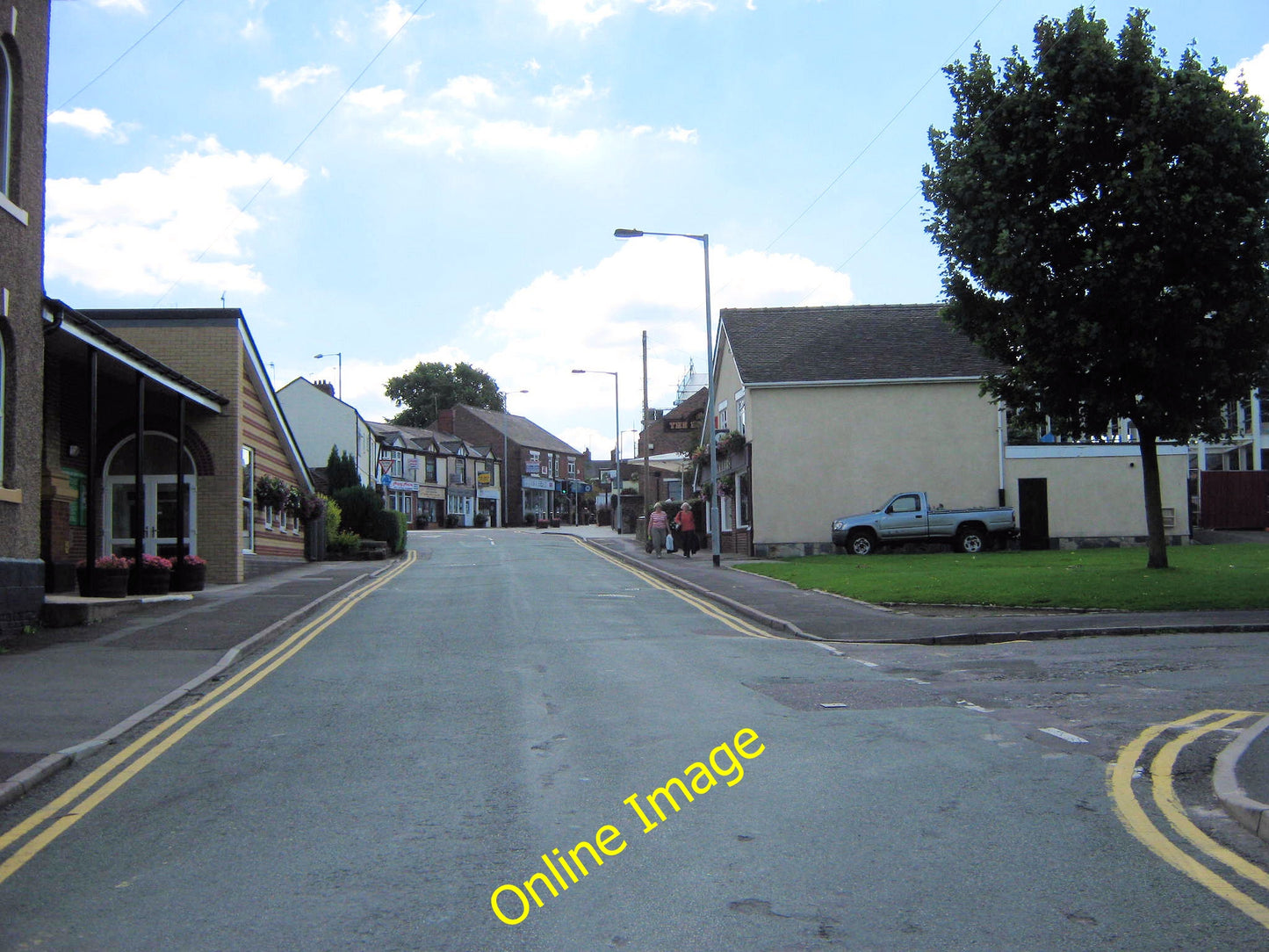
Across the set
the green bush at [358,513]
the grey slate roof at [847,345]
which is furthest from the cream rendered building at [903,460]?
the green bush at [358,513]

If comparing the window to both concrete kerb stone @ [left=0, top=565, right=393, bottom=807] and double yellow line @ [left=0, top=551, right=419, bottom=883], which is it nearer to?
concrete kerb stone @ [left=0, top=565, right=393, bottom=807]

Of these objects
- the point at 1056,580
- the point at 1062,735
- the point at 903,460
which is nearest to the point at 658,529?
the point at 903,460

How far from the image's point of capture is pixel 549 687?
10.1 meters

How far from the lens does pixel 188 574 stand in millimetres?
19781

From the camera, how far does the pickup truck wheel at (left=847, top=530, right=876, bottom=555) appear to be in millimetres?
31656

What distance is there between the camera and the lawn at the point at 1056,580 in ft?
55.1

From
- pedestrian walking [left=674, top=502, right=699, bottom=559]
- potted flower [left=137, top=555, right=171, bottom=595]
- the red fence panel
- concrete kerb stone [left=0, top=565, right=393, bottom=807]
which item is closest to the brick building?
concrete kerb stone [left=0, top=565, right=393, bottom=807]

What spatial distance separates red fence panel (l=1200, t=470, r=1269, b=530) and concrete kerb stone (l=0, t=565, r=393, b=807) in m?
33.9

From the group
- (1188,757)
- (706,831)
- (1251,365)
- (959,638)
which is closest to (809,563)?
(1251,365)

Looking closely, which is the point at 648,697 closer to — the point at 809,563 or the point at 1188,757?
the point at 1188,757

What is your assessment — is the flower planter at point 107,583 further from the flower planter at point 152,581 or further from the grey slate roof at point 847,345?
the grey slate roof at point 847,345

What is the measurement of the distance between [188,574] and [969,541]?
71.0ft

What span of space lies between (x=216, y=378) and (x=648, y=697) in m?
16.6

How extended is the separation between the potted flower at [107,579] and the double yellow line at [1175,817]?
47.9ft
